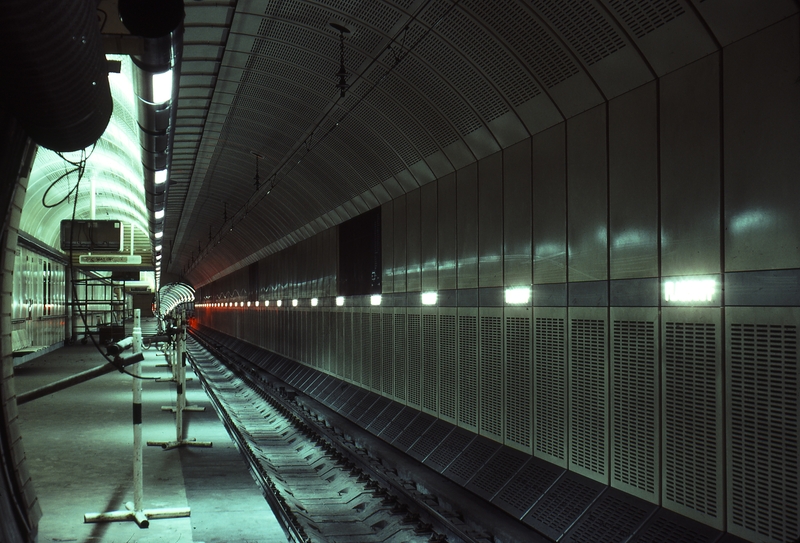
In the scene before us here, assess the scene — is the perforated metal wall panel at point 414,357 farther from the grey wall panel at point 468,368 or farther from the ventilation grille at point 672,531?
the ventilation grille at point 672,531

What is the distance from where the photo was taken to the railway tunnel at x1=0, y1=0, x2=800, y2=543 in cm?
545

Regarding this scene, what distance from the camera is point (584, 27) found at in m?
7.14

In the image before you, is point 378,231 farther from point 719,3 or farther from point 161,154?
point 719,3

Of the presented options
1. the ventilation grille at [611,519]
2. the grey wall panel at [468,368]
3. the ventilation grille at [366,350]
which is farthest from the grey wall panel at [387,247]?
the ventilation grille at [611,519]

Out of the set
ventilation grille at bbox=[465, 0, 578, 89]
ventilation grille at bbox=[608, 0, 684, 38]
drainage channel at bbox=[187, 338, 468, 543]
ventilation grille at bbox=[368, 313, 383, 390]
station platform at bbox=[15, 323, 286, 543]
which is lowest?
drainage channel at bbox=[187, 338, 468, 543]

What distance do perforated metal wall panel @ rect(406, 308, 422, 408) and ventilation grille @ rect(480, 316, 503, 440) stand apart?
2546 millimetres

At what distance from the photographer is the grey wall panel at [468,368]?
1064cm

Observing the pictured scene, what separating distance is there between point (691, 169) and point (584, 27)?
186 centimetres

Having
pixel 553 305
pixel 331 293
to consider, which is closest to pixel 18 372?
pixel 331 293

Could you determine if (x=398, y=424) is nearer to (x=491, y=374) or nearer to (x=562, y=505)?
(x=491, y=374)

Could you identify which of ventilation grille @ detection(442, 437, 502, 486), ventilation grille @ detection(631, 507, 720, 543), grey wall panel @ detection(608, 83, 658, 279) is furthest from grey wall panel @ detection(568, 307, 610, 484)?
ventilation grille @ detection(442, 437, 502, 486)

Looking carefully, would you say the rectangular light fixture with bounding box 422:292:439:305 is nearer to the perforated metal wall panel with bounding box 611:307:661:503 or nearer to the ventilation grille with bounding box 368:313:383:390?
the ventilation grille with bounding box 368:313:383:390

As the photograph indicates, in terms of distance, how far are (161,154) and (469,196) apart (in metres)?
6.68

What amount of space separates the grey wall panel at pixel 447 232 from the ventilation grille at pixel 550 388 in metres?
2.81
